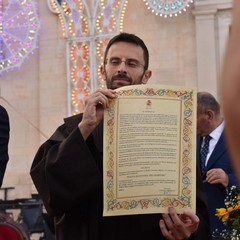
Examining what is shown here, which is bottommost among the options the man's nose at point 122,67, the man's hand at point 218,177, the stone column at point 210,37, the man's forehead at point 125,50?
the man's hand at point 218,177

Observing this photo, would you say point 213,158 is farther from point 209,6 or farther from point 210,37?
point 209,6

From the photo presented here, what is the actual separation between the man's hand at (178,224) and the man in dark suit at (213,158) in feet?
6.86

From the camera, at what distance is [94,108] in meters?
2.29

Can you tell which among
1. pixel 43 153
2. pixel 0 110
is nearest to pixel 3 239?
pixel 0 110

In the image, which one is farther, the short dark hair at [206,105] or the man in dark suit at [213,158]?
the short dark hair at [206,105]

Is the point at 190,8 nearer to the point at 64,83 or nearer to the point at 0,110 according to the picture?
the point at 64,83

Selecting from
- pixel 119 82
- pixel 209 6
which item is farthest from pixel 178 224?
pixel 209 6

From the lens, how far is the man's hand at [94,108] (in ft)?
7.30

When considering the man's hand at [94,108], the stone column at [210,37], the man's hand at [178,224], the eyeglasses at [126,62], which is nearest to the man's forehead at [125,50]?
the eyeglasses at [126,62]

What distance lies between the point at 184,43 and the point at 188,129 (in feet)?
35.4

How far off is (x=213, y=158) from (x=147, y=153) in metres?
2.56

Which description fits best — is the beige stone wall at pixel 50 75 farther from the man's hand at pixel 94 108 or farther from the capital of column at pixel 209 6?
the man's hand at pixel 94 108

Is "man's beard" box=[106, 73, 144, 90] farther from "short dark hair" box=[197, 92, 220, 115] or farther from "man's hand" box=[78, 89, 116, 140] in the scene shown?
"short dark hair" box=[197, 92, 220, 115]

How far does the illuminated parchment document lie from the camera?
2176 millimetres
